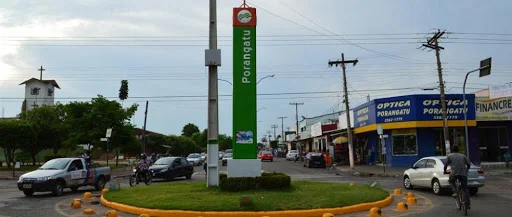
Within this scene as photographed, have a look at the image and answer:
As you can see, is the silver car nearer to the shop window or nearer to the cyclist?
the cyclist

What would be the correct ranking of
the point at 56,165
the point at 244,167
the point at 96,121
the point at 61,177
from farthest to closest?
the point at 96,121
the point at 56,165
the point at 61,177
the point at 244,167

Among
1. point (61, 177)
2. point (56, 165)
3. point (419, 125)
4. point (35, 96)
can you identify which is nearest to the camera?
point (61, 177)

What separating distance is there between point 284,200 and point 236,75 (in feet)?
17.3

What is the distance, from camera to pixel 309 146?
7762 centimetres

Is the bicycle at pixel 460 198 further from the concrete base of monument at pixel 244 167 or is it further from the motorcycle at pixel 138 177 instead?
the motorcycle at pixel 138 177

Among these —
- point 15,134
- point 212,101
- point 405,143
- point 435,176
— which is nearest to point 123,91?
point 15,134

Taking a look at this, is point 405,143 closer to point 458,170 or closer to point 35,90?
point 458,170

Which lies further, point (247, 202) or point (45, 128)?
point (45, 128)

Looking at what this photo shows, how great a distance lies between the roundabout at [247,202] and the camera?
1143cm

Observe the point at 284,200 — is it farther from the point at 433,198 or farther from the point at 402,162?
the point at 402,162

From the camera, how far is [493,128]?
35406 millimetres

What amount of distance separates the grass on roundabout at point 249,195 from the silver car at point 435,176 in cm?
282

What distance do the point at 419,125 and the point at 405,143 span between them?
201 centimetres

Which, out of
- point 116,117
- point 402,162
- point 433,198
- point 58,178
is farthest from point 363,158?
point 58,178
